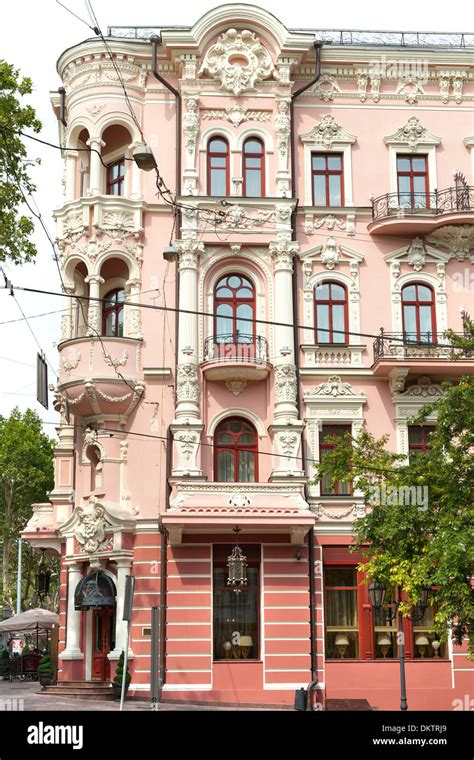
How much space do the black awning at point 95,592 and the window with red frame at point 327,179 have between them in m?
13.9

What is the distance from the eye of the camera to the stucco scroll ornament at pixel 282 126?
1320 inches

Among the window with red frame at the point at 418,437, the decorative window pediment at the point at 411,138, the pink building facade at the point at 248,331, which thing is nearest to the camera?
the pink building facade at the point at 248,331

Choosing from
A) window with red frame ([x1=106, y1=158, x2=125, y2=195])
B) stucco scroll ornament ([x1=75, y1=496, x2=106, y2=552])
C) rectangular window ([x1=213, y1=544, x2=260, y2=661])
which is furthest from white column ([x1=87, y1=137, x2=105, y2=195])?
rectangular window ([x1=213, y1=544, x2=260, y2=661])

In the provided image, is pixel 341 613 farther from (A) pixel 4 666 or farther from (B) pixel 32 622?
(A) pixel 4 666

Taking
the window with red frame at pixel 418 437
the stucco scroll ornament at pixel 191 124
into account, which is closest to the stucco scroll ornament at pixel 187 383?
the window with red frame at pixel 418 437

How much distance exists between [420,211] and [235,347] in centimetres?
745

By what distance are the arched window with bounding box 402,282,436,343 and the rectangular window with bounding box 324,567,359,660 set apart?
7.95 metres

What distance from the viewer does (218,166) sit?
112ft

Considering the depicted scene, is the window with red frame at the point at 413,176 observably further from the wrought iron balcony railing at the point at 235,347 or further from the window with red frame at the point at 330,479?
the window with red frame at the point at 330,479

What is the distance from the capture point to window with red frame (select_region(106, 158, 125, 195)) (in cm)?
3459

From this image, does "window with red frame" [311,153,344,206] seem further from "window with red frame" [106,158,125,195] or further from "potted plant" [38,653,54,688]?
"potted plant" [38,653,54,688]

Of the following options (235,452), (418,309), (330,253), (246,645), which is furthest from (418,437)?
(246,645)
